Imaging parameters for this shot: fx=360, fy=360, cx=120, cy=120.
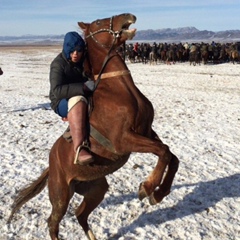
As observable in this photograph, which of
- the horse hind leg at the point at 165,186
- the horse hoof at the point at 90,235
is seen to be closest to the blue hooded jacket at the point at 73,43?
the horse hind leg at the point at 165,186

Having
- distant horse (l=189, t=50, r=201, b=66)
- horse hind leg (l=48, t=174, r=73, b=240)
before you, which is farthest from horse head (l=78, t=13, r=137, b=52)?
distant horse (l=189, t=50, r=201, b=66)

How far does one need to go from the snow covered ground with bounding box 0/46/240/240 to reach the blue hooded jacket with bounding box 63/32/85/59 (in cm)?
256

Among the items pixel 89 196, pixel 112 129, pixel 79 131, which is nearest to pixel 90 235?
pixel 89 196

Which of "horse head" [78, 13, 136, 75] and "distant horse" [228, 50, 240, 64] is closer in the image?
"horse head" [78, 13, 136, 75]

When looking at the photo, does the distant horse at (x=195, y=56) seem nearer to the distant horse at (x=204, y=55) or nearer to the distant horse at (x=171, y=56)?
the distant horse at (x=204, y=55)

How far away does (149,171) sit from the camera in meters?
7.01

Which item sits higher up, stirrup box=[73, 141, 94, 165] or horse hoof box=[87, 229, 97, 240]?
stirrup box=[73, 141, 94, 165]

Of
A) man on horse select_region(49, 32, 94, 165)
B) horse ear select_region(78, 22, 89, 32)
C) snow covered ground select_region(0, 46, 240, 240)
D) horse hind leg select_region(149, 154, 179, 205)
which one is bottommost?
snow covered ground select_region(0, 46, 240, 240)

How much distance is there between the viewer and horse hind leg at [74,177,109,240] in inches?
175

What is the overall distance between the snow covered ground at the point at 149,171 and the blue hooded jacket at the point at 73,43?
8.39 ft

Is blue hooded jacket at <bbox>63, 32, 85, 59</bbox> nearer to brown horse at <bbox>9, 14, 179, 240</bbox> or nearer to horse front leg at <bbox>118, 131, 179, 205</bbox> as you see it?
brown horse at <bbox>9, 14, 179, 240</bbox>

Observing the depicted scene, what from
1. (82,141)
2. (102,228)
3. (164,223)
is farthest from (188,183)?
(82,141)

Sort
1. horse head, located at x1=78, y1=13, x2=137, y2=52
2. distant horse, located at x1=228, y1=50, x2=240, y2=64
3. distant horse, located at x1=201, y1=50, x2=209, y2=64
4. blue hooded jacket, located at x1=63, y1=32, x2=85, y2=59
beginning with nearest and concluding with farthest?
horse head, located at x1=78, y1=13, x2=137, y2=52, blue hooded jacket, located at x1=63, y1=32, x2=85, y2=59, distant horse, located at x1=228, y1=50, x2=240, y2=64, distant horse, located at x1=201, y1=50, x2=209, y2=64

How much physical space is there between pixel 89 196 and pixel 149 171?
2656 millimetres
